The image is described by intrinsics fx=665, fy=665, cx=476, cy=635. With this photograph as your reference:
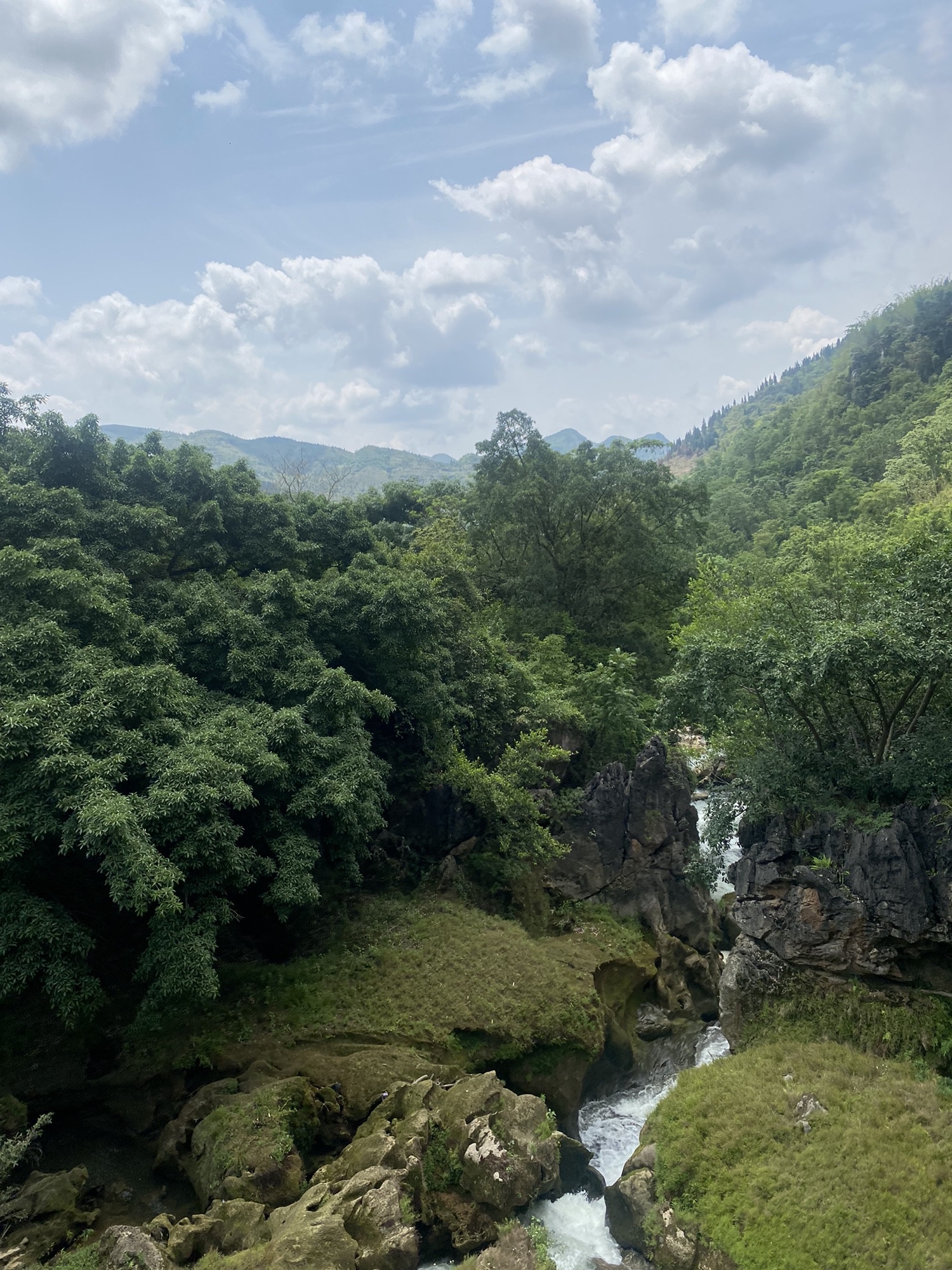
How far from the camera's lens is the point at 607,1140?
14.2 m

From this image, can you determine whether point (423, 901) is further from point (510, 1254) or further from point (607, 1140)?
point (510, 1254)

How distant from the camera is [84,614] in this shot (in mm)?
14148

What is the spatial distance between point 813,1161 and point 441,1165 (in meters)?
6.20

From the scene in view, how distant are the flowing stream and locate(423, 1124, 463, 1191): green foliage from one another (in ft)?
6.87

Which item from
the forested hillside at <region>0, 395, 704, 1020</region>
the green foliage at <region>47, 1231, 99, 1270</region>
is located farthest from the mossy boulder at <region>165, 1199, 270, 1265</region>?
the forested hillside at <region>0, 395, 704, 1020</region>

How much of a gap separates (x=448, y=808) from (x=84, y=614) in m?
10.9

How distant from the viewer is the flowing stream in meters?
11.7

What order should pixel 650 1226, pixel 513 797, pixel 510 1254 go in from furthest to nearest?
pixel 513 797, pixel 650 1226, pixel 510 1254

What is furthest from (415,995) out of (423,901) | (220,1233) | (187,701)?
(187,701)

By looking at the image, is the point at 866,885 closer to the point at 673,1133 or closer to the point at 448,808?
the point at 673,1133

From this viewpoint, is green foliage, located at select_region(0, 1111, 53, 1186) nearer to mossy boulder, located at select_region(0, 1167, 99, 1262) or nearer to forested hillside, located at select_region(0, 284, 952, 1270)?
forested hillside, located at select_region(0, 284, 952, 1270)

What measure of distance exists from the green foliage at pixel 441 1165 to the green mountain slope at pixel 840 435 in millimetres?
41481

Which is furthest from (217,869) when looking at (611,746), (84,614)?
(611,746)

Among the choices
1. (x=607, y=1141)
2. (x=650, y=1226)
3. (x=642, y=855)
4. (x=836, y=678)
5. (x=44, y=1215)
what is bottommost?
(x=607, y=1141)
